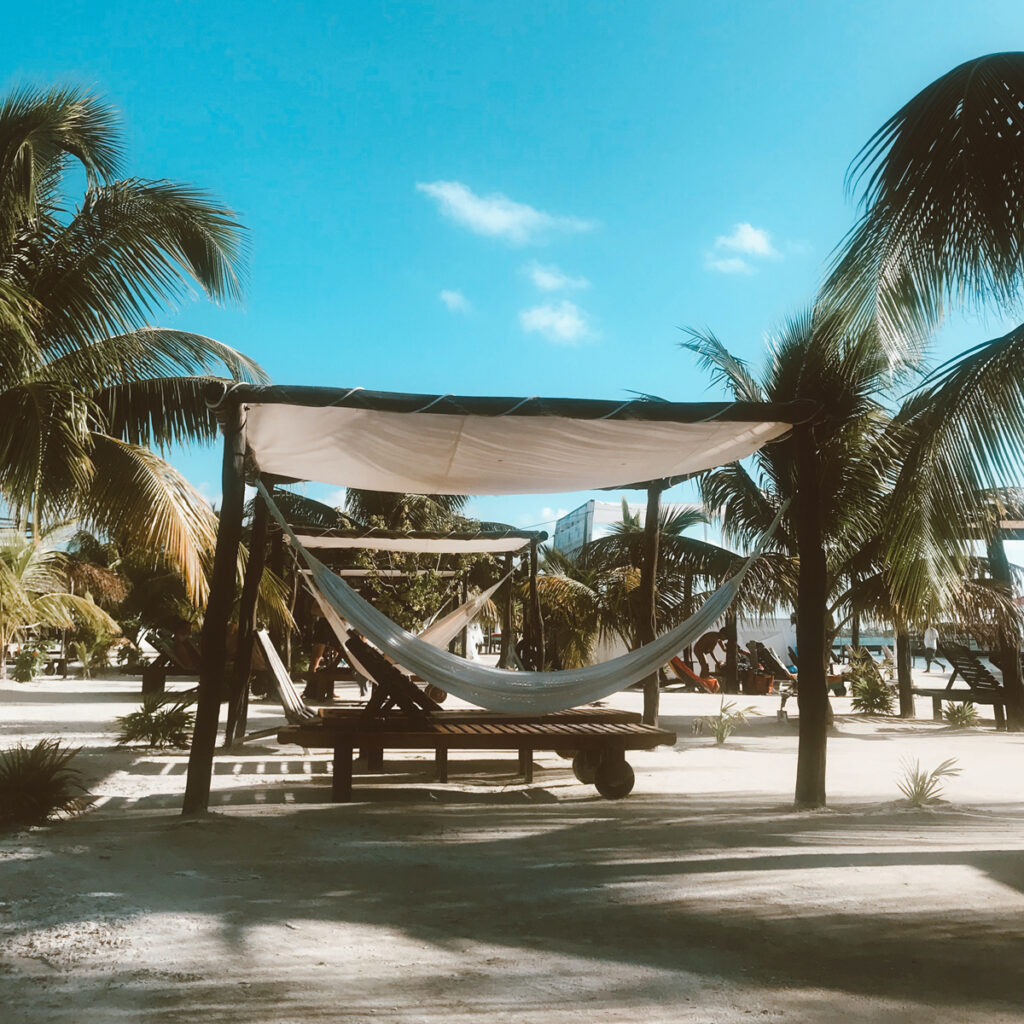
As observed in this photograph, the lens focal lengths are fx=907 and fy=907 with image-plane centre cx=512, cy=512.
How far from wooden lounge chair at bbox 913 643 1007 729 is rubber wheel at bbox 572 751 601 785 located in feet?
24.7

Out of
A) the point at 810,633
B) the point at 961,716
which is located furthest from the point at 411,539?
the point at 961,716

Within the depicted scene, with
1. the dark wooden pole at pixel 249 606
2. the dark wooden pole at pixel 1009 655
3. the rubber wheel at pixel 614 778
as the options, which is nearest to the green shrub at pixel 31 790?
the dark wooden pole at pixel 249 606

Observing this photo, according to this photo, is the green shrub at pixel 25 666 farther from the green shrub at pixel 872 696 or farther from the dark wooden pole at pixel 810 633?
the dark wooden pole at pixel 810 633

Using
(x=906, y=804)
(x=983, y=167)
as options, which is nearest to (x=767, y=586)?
(x=906, y=804)

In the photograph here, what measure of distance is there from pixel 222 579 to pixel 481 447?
167cm

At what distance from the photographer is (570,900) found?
332 cm

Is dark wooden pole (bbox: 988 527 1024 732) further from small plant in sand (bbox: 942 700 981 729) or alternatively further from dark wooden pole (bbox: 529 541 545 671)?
dark wooden pole (bbox: 529 541 545 671)

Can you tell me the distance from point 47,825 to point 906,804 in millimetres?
4737

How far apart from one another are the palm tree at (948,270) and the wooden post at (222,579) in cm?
339

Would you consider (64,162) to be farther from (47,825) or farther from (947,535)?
(947,535)

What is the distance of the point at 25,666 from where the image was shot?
15.0 meters

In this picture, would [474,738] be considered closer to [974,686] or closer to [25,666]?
[974,686]

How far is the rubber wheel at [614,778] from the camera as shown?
5.53 meters

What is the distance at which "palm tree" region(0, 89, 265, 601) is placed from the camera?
551 centimetres
